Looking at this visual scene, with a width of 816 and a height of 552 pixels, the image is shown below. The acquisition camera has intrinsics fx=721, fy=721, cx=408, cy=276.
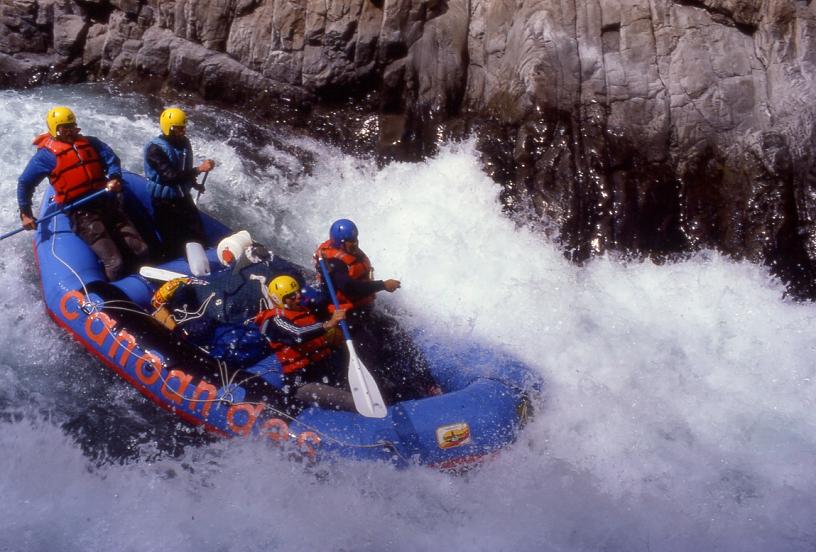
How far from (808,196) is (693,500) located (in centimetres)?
385

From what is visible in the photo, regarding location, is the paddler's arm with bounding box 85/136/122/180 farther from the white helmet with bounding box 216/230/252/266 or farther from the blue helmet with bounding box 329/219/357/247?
the blue helmet with bounding box 329/219/357/247

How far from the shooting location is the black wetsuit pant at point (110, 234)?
18.1 ft

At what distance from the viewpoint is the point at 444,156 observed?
7.70 meters

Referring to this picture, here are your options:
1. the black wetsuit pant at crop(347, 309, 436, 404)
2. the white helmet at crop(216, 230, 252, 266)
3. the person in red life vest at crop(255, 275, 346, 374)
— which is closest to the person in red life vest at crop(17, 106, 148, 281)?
the white helmet at crop(216, 230, 252, 266)

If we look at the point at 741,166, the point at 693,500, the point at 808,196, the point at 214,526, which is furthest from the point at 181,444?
the point at 808,196

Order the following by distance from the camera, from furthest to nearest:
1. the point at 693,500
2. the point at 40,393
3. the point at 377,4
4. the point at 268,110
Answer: the point at 268,110 < the point at 377,4 < the point at 40,393 < the point at 693,500

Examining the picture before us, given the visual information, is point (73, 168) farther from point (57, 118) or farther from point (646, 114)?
point (646, 114)

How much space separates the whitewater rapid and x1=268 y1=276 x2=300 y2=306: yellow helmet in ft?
3.14

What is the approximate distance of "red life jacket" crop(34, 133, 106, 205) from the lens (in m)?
5.36

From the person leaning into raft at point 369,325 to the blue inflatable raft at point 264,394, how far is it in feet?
0.53

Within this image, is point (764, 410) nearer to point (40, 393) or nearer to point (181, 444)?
point (181, 444)

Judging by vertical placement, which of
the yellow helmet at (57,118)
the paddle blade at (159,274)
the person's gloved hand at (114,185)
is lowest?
the paddle blade at (159,274)

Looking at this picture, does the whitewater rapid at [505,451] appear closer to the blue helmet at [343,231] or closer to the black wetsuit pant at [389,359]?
the black wetsuit pant at [389,359]

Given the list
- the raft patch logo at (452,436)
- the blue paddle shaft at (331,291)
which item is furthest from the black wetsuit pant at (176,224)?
the raft patch logo at (452,436)
